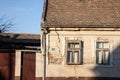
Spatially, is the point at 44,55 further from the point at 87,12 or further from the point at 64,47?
the point at 87,12

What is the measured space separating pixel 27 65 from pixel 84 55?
10.7 ft

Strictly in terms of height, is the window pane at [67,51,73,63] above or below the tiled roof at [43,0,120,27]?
below

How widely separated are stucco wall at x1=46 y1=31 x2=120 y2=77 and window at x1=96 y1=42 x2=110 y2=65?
232mm

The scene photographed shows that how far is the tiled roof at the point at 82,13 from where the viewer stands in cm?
1864

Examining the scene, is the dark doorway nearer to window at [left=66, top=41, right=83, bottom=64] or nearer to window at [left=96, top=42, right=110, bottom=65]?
window at [left=66, top=41, right=83, bottom=64]

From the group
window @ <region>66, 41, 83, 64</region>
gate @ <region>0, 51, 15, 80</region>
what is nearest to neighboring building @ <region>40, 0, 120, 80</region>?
window @ <region>66, 41, 83, 64</region>

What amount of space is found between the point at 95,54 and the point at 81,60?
2.81 ft

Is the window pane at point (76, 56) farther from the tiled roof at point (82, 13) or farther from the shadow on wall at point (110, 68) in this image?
the tiled roof at point (82, 13)

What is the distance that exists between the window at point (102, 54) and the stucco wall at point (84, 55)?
0.76 feet

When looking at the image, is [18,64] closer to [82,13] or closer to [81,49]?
[81,49]

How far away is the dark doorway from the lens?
18500 mm

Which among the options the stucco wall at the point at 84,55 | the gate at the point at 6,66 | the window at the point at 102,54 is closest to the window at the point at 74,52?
the stucco wall at the point at 84,55

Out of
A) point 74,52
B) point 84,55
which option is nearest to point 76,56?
point 74,52

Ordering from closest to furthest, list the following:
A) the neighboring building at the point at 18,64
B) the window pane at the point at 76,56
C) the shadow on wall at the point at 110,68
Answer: the shadow on wall at the point at 110,68, the neighboring building at the point at 18,64, the window pane at the point at 76,56
